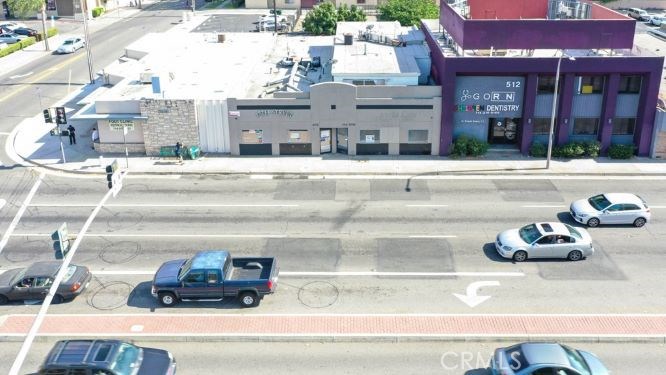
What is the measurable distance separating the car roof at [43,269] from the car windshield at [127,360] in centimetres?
767

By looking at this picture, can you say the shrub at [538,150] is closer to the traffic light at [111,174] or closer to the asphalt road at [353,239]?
the asphalt road at [353,239]

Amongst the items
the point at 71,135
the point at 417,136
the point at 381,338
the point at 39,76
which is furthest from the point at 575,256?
the point at 39,76

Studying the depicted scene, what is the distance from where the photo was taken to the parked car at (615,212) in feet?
104

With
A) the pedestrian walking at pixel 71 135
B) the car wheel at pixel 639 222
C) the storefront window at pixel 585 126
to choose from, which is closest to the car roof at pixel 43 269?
the pedestrian walking at pixel 71 135

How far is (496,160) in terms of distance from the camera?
136ft

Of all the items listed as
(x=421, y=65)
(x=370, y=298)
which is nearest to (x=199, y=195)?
(x=370, y=298)

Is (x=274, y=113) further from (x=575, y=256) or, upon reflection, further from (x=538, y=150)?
(x=575, y=256)

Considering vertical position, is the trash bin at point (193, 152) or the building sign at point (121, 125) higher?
the building sign at point (121, 125)

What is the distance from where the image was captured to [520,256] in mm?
28672

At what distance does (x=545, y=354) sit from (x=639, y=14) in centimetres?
7863

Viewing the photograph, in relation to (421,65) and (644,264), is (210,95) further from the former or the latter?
(644,264)

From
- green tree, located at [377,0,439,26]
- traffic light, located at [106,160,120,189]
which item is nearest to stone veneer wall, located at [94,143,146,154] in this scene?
traffic light, located at [106,160,120,189]

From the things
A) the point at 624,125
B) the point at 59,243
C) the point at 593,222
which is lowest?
the point at 593,222

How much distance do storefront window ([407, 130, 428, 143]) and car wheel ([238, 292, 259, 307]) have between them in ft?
67.7
